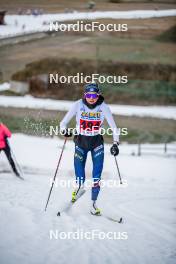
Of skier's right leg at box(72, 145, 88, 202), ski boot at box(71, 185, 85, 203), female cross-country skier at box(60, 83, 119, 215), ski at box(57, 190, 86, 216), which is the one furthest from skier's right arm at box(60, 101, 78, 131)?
ski at box(57, 190, 86, 216)

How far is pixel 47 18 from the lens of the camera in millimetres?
5098

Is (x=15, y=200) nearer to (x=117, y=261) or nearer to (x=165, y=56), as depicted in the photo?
(x=117, y=261)

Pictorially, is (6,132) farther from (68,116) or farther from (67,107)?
(68,116)

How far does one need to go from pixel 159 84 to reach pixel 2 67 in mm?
1907

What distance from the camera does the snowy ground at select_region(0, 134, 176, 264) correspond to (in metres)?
3.99

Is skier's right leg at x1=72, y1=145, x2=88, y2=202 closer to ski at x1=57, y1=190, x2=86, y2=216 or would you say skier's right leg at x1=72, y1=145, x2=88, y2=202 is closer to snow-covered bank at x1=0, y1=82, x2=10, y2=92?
ski at x1=57, y1=190, x2=86, y2=216

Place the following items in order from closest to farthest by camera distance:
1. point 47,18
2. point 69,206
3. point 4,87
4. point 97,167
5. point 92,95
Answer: point 92,95
point 97,167
point 69,206
point 47,18
point 4,87

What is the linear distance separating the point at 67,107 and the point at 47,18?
0.94 m

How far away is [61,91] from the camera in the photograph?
16.7ft

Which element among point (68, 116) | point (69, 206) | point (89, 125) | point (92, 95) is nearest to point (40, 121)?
point (68, 116)

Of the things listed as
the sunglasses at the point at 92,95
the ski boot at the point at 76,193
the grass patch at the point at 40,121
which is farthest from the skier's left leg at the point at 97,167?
the sunglasses at the point at 92,95

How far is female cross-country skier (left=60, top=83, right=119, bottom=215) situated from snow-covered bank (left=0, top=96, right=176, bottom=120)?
0.34 meters

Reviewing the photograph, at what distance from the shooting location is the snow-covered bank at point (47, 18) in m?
4.91

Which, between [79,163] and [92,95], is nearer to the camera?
[92,95]
